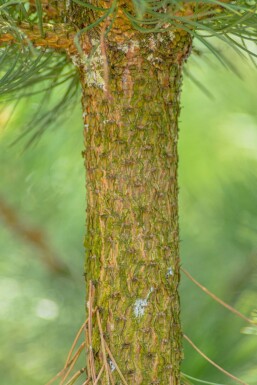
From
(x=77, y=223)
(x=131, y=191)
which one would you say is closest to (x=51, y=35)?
(x=131, y=191)

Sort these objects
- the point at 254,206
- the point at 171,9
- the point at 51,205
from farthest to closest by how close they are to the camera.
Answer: the point at 51,205, the point at 254,206, the point at 171,9

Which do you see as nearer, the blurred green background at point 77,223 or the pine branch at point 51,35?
the pine branch at point 51,35

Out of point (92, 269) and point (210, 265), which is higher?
point (210, 265)

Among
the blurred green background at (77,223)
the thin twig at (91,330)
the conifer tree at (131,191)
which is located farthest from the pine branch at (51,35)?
the blurred green background at (77,223)

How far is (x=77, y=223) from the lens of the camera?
1.15m

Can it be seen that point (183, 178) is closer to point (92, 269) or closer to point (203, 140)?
point (203, 140)

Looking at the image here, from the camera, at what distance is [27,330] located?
1.10 meters

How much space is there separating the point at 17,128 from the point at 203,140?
30 centimetres

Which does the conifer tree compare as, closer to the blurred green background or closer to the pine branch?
the pine branch

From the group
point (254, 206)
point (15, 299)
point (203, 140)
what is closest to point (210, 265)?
point (254, 206)

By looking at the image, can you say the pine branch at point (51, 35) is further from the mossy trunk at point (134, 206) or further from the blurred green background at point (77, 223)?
the blurred green background at point (77, 223)

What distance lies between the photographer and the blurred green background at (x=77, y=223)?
1.03m

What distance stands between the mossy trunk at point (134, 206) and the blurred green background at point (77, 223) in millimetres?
443

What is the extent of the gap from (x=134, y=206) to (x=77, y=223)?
0.64 m
